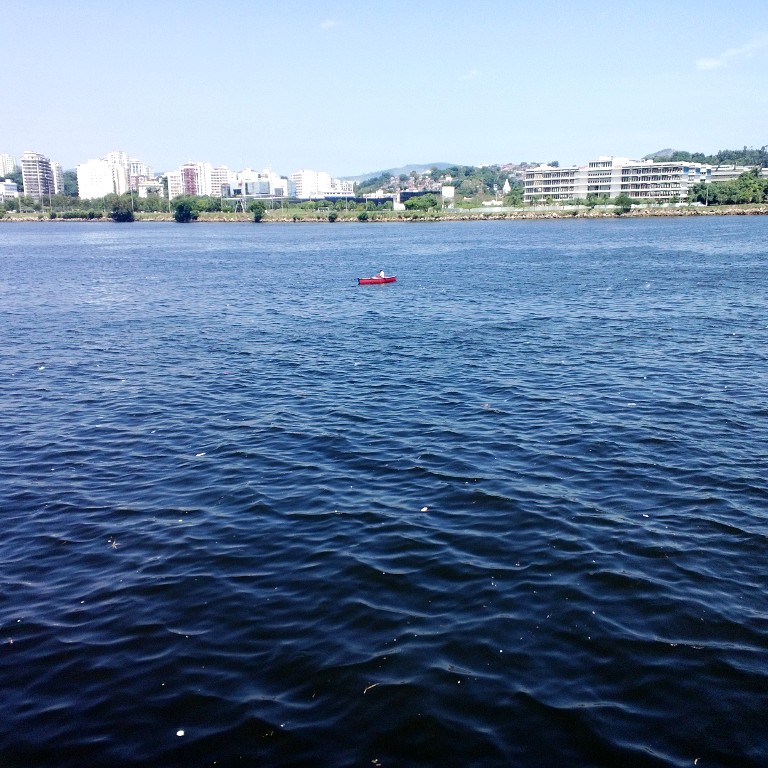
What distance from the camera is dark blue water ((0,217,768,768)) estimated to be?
9680 mm

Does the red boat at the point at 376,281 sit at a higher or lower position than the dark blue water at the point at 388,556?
higher

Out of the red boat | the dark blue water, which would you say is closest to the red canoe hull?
the red boat

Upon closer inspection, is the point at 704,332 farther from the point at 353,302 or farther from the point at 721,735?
the point at 721,735

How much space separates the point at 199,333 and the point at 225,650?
100ft

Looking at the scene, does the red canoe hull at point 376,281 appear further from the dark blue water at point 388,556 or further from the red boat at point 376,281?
the dark blue water at point 388,556

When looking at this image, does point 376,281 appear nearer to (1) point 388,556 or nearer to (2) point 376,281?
(2) point 376,281

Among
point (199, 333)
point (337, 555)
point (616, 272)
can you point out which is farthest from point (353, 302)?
point (337, 555)

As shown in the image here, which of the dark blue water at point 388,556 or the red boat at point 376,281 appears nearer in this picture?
the dark blue water at point 388,556

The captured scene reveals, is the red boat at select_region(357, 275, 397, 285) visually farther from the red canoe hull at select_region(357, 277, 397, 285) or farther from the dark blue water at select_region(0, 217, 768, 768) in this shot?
the dark blue water at select_region(0, 217, 768, 768)

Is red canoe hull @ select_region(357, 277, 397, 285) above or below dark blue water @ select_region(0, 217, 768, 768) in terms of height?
above

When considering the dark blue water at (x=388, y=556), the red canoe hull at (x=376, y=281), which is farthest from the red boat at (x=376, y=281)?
the dark blue water at (x=388, y=556)

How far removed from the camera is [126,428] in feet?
74.5

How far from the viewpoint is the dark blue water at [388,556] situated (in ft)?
31.8

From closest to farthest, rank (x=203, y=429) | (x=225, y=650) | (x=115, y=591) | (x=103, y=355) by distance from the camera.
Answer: (x=225, y=650)
(x=115, y=591)
(x=203, y=429)
(x=103, y=355)
